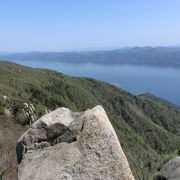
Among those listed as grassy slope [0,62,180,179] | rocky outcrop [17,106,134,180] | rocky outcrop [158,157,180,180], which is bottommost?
grassy slope [0,62,180,179]

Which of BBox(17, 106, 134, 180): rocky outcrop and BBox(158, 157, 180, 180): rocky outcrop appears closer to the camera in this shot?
BBox(17, 106, 134, 180): rocky outcrop

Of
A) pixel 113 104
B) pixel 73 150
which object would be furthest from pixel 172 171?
pixel 113 104

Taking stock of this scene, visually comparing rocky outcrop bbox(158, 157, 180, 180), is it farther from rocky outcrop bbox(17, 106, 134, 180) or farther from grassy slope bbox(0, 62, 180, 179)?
grassy slope bbox(0, 62, 180, 179)

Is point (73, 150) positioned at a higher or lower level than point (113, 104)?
higher

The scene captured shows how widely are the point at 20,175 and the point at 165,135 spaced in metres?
132

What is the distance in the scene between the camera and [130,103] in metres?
172

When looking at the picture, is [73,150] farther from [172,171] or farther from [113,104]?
[113,104]

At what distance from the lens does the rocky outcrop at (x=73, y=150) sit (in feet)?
26.0

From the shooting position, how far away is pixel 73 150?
8.20 meters

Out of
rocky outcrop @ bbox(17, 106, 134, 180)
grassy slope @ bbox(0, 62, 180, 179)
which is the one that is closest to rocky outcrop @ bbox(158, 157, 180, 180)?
rocky outcrop @ bbox(17, 106, 134, 180)

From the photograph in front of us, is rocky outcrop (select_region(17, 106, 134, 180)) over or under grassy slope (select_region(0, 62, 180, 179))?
over

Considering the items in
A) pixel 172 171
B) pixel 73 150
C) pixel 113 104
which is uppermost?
pixel 73 150

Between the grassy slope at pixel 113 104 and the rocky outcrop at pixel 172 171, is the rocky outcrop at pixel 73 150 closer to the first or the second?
the rocky outcrop at pixel 172 171

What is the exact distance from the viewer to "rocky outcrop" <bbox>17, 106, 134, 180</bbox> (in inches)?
312
